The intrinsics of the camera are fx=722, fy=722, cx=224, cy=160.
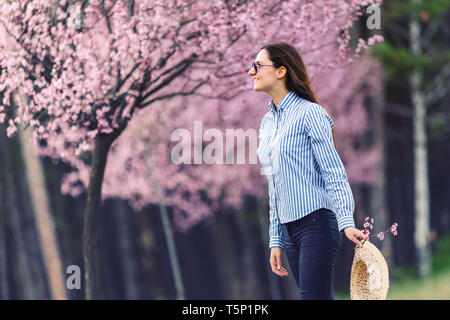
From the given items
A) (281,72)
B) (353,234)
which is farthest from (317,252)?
(281,72)

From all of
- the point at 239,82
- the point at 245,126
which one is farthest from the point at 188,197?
the point at 239,82

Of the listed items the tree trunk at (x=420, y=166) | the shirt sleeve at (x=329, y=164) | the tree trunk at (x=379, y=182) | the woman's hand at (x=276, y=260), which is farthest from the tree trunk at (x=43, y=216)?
the shirt sleeve at (x=329, y=164)

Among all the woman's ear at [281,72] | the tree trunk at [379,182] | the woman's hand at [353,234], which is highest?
the tree trunk at [379,182]

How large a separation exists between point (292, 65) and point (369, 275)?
5.39ft

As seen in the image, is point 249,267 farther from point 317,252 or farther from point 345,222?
point 345,222

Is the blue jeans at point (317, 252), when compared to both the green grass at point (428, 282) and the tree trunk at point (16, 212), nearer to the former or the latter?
the green grass at point (428, 282)

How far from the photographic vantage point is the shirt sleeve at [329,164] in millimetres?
4977

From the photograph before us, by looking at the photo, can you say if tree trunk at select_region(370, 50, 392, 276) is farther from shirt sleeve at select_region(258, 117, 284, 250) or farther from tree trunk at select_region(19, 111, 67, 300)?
shirt sleeve at select_region(258, 117, 284, 250)

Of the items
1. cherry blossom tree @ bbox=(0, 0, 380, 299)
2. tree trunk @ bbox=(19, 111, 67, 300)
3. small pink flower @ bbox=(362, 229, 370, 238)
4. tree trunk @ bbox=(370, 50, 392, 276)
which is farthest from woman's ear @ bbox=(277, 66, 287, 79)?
tree trunk @ bbox=(370, 50, 392, 276)

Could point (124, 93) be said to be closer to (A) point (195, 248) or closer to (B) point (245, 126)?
(B) point (245, 126)

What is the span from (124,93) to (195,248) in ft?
76.4

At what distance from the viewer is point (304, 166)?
5219 millimetres

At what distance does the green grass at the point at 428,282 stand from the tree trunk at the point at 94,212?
7365mm

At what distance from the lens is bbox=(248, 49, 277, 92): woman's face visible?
544 centimetres
